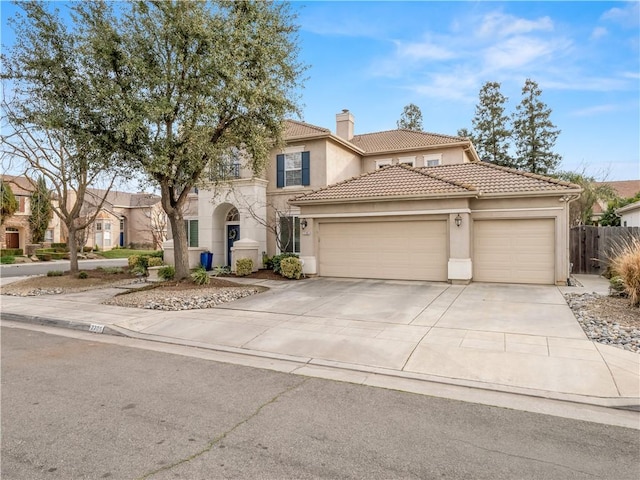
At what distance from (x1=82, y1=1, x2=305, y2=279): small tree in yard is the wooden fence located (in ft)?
44.2

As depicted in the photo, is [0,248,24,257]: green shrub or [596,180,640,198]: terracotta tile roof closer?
A: [0,248,24,257]: green shrub

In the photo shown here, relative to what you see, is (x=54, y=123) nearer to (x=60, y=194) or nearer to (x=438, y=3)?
(x=60, y=194)

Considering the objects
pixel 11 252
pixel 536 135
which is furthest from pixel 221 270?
pixel 536 135

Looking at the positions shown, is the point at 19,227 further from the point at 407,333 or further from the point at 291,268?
the point at 407,333

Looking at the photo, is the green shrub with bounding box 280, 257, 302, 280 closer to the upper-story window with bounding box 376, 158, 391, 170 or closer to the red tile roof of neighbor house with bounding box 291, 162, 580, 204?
the red tile roof of neighbor house with bounding box 291, 162, 580, 204

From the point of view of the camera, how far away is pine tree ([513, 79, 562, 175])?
37.3 metres

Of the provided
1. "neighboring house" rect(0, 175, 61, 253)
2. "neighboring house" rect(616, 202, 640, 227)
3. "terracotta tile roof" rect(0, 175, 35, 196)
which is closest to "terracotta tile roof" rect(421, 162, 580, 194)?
"neighboring house" rect(616, 202, 640, 227)

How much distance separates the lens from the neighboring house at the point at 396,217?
A: 13195mm

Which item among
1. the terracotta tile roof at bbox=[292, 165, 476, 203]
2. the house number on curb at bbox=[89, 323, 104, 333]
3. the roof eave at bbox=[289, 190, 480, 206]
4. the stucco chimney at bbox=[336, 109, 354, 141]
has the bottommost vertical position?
the house number on curb at bbox=[89, 323, 104, 333]

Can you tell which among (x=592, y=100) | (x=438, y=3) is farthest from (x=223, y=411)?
(x=592, y=100)

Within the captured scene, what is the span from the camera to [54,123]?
11.0 meters

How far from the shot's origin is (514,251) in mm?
13438

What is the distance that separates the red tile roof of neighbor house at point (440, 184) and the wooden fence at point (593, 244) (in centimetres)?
441

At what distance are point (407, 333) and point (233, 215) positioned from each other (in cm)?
1446
